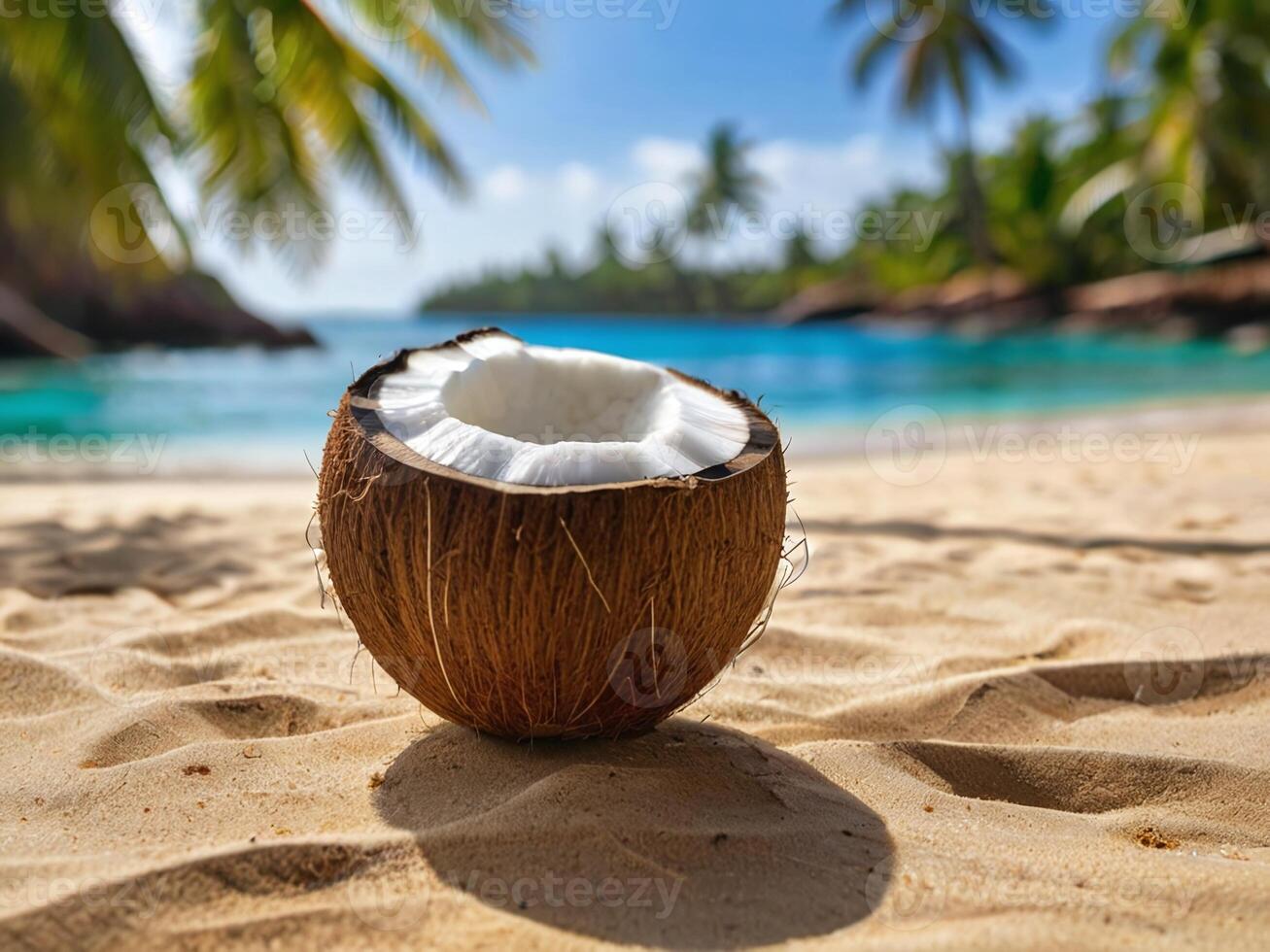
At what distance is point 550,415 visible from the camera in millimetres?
2299

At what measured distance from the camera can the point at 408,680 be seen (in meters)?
1.88

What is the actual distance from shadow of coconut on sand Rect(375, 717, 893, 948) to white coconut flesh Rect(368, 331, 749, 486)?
57 cm

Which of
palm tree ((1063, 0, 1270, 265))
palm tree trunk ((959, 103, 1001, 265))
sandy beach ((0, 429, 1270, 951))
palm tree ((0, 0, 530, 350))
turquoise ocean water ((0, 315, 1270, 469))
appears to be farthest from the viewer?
palm tree trunk ((959, 103, 1001, 265))

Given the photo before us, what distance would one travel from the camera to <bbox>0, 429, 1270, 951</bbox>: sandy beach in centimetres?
143

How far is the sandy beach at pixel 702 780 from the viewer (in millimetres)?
1426

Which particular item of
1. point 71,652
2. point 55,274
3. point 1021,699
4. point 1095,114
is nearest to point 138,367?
point 55,274

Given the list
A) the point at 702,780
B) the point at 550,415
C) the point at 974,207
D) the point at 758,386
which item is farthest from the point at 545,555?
the point at 974,207

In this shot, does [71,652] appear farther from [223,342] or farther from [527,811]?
[223,342]

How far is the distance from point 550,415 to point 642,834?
1018 mm

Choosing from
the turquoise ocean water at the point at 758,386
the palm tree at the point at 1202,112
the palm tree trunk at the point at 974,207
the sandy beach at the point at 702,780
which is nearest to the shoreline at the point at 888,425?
the turquoise ocean water at the point at 758,386

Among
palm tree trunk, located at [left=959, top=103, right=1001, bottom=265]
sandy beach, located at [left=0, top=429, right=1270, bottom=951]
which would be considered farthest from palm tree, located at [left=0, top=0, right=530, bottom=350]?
palm tree trunk, located at [left=959, top=103, right=1001, bottom=265]

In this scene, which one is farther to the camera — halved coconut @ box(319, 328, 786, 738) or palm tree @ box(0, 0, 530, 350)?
palm tree @ box(0, 0, 530, 350)

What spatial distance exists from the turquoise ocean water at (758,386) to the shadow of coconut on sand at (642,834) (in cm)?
401

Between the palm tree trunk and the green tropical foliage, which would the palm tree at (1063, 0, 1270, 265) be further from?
the palm tree trunk
